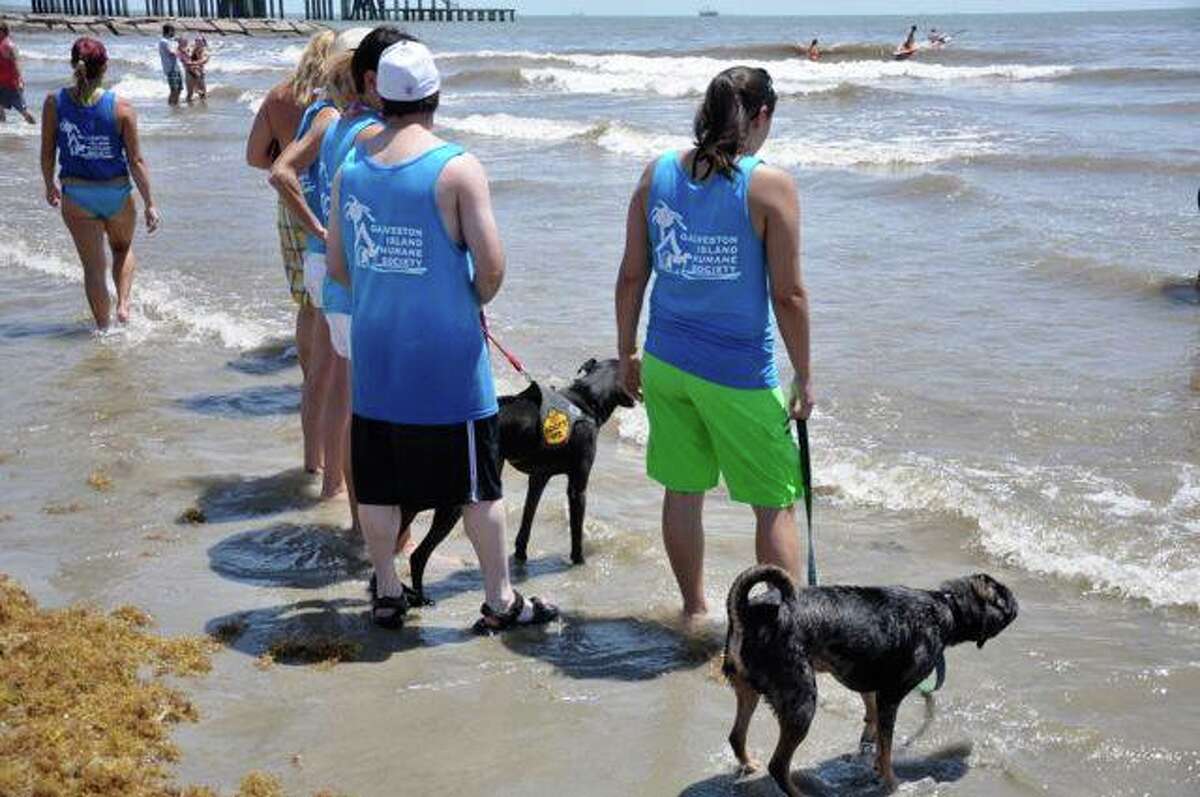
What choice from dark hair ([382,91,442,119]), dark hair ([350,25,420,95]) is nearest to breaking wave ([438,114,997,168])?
dark hair ([350,25,420,95])

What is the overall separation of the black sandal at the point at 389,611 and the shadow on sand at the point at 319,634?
0.10ft

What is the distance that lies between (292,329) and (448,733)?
6044 mm

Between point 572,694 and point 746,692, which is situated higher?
point 746,692

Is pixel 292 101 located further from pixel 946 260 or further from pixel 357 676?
pixel 946 260

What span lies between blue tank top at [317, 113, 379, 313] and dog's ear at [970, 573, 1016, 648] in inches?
89.7

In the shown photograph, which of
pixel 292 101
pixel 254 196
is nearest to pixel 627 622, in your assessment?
pixel 292 101

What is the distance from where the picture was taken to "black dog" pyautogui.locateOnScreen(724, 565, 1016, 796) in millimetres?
3574

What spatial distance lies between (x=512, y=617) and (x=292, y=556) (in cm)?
115

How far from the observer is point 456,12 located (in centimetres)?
10631

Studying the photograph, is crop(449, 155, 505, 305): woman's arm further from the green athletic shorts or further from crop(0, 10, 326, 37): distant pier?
crop(0, 10, 326, 37): distant pier

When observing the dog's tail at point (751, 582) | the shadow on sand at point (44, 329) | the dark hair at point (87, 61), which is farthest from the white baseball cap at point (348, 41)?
the shadow on sand at point (44, 329)

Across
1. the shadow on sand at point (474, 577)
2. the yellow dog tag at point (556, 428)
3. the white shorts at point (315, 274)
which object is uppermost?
the white shorts at point (315, 274)

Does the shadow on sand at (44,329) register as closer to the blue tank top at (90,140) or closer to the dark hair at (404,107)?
the blue tank top at (90,140)

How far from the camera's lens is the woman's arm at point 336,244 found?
437 centimetres
